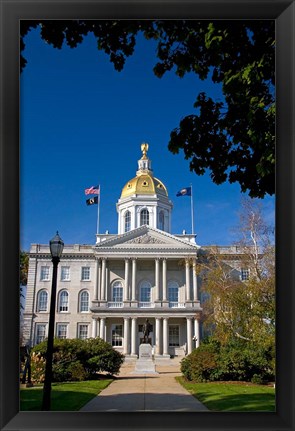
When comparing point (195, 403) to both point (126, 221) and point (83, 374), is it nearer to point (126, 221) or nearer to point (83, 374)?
point (83, 374)

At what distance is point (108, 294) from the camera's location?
36969 millimetres

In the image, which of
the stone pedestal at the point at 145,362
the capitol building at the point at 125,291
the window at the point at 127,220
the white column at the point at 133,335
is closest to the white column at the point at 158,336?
the capitol building at the point at 125,291

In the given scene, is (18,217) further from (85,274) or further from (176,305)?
(85,274)

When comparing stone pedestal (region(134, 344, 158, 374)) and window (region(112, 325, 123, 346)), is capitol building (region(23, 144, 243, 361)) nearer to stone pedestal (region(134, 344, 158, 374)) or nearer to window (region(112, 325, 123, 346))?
window (region(112, 325, 123, 346))

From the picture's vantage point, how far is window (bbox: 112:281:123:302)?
36.9 m

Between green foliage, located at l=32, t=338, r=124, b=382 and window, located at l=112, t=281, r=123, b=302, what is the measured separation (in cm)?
1890

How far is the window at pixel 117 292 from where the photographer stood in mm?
36938

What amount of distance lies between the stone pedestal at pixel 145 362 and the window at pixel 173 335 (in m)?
15.0

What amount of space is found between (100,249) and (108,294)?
3.76 m

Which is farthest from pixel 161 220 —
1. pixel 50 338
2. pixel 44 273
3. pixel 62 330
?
pixel 50 338

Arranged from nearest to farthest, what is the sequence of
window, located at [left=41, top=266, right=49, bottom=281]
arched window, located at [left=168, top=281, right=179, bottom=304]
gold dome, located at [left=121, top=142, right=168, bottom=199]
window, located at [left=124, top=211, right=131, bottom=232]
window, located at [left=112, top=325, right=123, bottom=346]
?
window, located at [left=41, top=266, right=49, bottom=281]
window, located at [left=112, top=325, right=123, bottom=346]
arched window, located at [left=168, top=281, right=179, bottom=304]
gold dome, located at [left=121, top=142, right=168, bottom=199]
window, located at [left=124, top=211, right=131, bottom=232]

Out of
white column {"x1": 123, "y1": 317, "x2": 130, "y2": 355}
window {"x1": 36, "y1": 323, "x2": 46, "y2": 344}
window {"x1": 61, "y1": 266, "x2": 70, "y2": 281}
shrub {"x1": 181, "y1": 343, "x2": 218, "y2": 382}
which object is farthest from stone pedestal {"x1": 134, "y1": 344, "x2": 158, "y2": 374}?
window {"x1": 36, "y1": 323, "x2": 46, "y2": 344}
